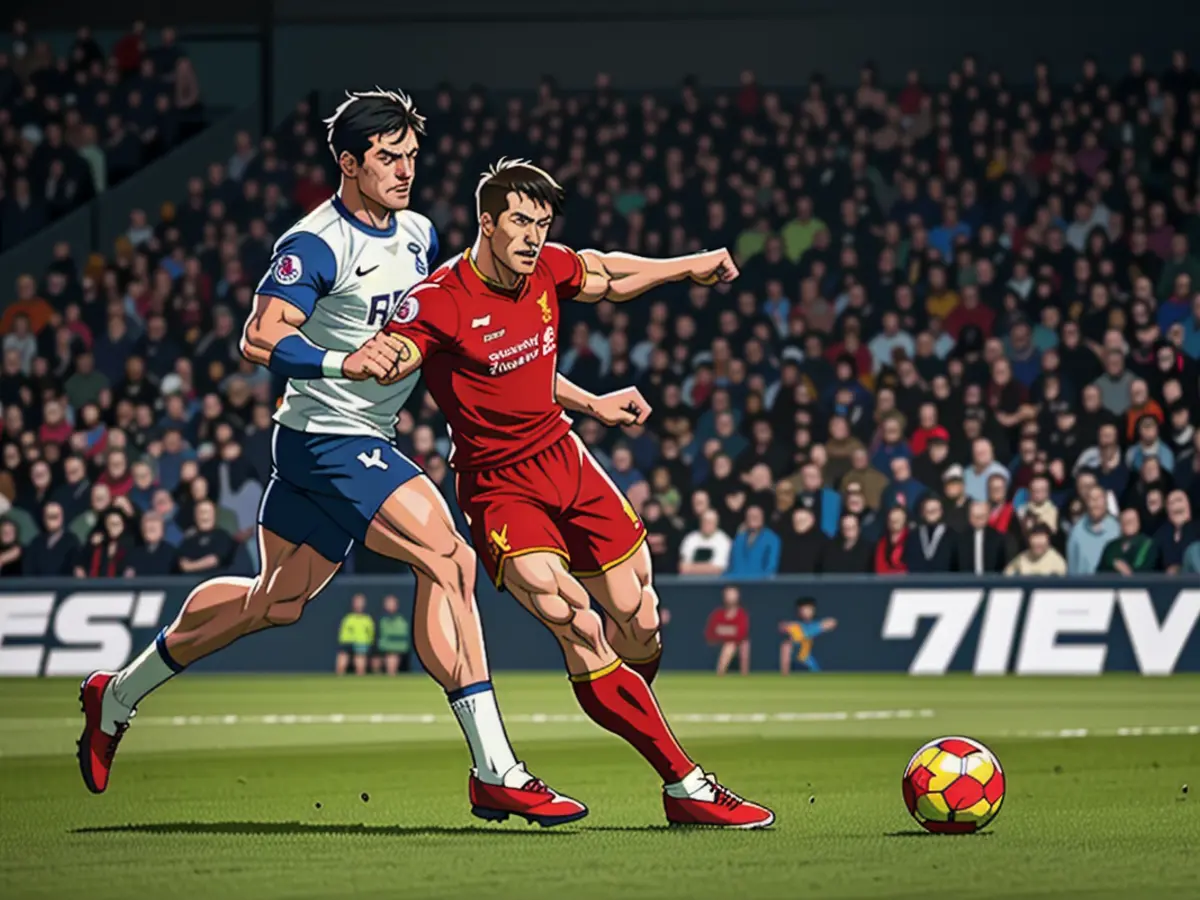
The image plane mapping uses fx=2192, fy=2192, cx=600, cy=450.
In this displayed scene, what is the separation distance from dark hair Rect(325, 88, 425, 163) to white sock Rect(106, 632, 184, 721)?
2122 mm

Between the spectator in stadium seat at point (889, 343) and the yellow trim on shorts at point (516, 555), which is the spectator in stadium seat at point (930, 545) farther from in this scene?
the yellow trim on shorts at point (516, 555)

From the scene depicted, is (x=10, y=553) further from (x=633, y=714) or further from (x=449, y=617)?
(x=633, y=714)

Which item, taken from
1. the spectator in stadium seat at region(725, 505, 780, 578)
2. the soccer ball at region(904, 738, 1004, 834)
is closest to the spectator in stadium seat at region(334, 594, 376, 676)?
the spectator in stadium seat at region(725, 505, 780, 578)

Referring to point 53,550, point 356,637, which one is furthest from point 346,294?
point 53,550

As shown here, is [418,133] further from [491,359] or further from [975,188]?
[975,188]

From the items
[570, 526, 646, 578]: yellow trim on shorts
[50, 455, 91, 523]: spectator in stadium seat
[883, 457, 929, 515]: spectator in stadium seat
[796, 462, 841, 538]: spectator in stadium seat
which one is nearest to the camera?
[570, 526, 646, 578]: yellow trim on shorts

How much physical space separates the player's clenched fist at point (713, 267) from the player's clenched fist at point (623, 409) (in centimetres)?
53

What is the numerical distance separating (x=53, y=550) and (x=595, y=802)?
38.2 ft

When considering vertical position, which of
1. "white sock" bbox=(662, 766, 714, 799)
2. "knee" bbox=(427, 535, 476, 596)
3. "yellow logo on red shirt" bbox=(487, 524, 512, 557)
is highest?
"yellow logo on red shirt" bbox=(487, 524, 512, 557)

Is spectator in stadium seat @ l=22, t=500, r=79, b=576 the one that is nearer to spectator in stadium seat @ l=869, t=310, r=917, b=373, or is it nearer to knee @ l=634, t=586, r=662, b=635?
spectator in stadium seat @ l=869, t=310, r=917, b=373

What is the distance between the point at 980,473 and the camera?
1962 centimetres

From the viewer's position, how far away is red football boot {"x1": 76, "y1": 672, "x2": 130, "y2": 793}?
888 centimetres

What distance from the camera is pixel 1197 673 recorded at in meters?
18.5

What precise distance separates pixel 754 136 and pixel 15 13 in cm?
1111
